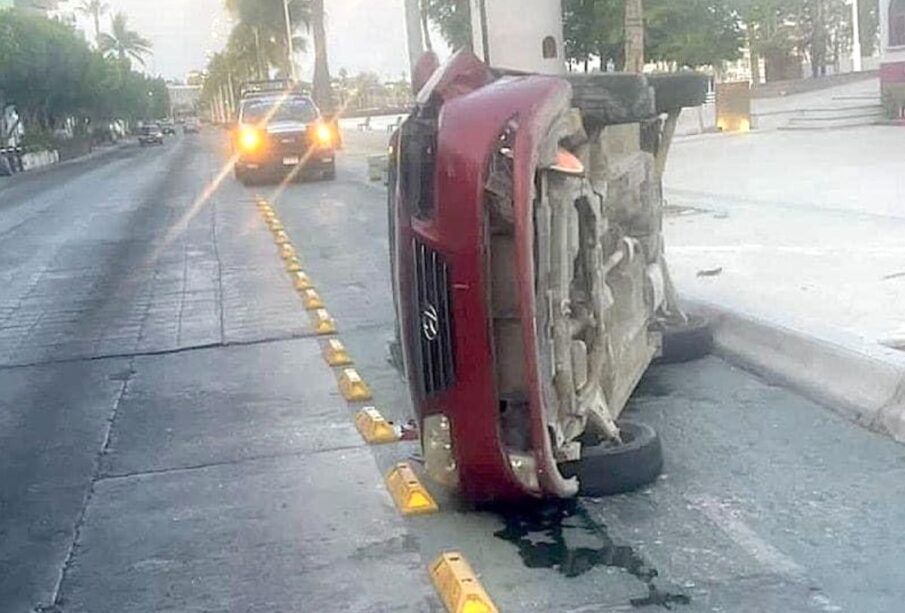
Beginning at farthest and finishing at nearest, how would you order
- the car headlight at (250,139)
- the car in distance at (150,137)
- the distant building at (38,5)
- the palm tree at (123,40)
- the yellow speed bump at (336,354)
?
the palm tree at (123,40), the distant building at (38,5), the car in distance at (150,137), the car headlight at (250,139), the yellow speed bump at (336,354)

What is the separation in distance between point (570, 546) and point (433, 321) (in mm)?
1047

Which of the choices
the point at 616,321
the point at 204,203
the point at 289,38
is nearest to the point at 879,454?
the point at 616,321

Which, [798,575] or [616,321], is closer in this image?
[798,575]

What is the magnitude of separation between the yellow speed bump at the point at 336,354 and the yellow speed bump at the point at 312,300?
6.63ft

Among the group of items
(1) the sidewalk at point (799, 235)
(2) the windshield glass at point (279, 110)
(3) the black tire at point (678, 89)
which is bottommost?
(1) the sidewalk at point (799, 235)

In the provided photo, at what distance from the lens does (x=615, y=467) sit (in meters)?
6.07

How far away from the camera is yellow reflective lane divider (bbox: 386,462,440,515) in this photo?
611 cm

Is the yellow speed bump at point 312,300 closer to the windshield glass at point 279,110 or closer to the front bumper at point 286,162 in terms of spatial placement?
the front bumper at point 286,162

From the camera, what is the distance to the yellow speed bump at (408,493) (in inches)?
241

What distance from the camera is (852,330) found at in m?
8.61

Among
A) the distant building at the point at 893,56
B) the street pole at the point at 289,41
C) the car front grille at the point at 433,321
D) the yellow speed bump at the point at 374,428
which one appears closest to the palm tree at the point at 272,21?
the street pole at the point at 289,41

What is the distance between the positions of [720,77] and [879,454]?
45.5 metres

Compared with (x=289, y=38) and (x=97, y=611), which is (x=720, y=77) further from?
(x=97, y=611)

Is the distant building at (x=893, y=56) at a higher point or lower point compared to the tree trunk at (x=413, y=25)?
lower
